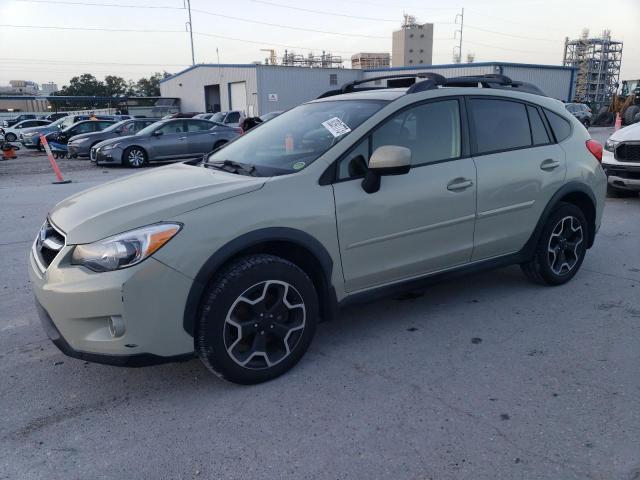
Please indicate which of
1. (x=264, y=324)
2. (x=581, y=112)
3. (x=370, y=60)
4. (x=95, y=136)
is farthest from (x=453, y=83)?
(x=370, y=60)

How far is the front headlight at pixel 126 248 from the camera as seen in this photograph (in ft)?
8.81

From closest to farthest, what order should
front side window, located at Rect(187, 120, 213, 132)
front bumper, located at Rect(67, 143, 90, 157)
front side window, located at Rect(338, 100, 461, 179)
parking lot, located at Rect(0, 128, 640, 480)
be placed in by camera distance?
parking lot, located at Rect(0, 128, 640, 480) < front side window, located at Rect(338, 100, 461, 179) < front side window, located at Rect(187, 120, 213, 132) < front bumper, located at Rect(67, 143, 90, 157)

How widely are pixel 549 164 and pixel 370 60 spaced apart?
329 feet

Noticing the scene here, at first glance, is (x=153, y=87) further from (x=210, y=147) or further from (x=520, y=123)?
(x=520, y=123)

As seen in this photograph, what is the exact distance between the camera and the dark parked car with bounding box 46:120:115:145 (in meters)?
20.5

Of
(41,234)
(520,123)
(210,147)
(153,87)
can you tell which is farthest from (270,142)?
(153,87)

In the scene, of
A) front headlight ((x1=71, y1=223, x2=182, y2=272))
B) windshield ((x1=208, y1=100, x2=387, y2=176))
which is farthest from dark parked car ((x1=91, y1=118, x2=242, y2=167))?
front headlight ((x1=71, y1=223, x2=182, y2=272))

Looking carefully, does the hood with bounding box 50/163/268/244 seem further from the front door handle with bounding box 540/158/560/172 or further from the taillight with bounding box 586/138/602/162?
the taillight with bounding box 586/138/602/162

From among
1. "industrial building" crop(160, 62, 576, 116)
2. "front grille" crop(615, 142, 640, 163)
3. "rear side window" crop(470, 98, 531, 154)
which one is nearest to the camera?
"rear side window" crop(470, 98, 531, 154)

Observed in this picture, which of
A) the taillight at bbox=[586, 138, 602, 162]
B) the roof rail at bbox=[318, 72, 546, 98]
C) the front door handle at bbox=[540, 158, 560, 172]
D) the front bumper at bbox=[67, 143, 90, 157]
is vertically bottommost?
the front bumper at bbox=[67, 143, 90, 157]

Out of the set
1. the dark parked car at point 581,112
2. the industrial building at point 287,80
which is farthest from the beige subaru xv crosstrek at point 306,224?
the industrial building at point 287,80

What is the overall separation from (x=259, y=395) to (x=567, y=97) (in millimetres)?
47726

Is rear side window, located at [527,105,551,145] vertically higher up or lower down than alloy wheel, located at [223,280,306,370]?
higher up

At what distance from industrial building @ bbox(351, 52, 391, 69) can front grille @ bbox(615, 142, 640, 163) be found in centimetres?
9345
